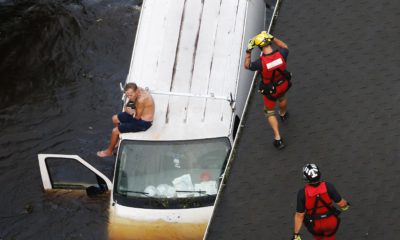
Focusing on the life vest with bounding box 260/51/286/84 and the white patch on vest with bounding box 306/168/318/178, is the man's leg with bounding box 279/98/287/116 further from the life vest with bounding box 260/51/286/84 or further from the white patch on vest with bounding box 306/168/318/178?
the white patch on vest with bounding box 306/168/318/178

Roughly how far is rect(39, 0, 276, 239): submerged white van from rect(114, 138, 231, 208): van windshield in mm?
15

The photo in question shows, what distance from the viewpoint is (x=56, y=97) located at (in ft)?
54.3

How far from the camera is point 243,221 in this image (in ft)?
33.9

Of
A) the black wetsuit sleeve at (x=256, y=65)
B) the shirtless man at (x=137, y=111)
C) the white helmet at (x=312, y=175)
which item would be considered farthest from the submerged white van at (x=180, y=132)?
the white helmet at (x=312, y=175)

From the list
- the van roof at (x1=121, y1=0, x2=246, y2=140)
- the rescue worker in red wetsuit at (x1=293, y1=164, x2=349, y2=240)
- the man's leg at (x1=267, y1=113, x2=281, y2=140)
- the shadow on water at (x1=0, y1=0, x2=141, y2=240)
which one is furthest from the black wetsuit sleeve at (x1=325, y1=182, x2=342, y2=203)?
the shadow on water at (x1=0, y1=0, x2=141, y2=240)

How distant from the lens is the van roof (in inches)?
474

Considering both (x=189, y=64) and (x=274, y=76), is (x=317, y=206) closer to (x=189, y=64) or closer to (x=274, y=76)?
(x=274, y=76)

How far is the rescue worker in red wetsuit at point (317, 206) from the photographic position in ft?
29.6

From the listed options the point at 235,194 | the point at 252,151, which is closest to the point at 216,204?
the point at 235,194

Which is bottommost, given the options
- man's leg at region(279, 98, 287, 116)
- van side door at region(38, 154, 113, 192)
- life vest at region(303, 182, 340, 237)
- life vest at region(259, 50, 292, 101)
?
van side door at region(38, 154, 113, 192)

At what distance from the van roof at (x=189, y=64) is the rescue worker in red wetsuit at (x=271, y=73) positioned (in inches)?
41.8

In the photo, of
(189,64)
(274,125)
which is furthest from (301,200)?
(189,64)

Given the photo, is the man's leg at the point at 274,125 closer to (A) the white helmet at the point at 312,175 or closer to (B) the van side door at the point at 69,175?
(A) the white helmet at the point at 312,175

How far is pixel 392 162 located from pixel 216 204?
2453 millimetres
